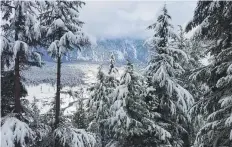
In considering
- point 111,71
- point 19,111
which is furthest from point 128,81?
point 111,71

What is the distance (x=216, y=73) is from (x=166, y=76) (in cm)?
816

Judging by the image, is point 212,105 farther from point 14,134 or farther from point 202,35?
point 14,134

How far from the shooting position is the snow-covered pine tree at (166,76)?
64.5 ft

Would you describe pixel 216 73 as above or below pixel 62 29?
below

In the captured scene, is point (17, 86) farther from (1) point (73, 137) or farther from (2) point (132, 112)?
(2) point (132, 112)

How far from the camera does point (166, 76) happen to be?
63.9 feet

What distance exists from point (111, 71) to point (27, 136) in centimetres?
1866

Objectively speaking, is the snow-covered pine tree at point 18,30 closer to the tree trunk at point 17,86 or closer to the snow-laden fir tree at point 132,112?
the tree trunk at point 17,86

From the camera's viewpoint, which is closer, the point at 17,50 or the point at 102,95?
the point at 17,50

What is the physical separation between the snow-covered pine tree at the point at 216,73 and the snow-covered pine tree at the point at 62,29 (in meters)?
5.42

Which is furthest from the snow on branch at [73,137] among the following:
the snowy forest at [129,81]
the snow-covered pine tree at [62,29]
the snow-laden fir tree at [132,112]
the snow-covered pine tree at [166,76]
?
the snow-covered pine tree at [166,76]

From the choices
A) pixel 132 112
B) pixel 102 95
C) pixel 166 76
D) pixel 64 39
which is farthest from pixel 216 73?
pixel 102 95

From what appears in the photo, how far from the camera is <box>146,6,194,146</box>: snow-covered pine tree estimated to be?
19.7 m

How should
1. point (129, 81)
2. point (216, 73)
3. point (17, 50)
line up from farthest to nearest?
1. point (129, 81)
2. point (17, 50)
3. point (216, 73)
